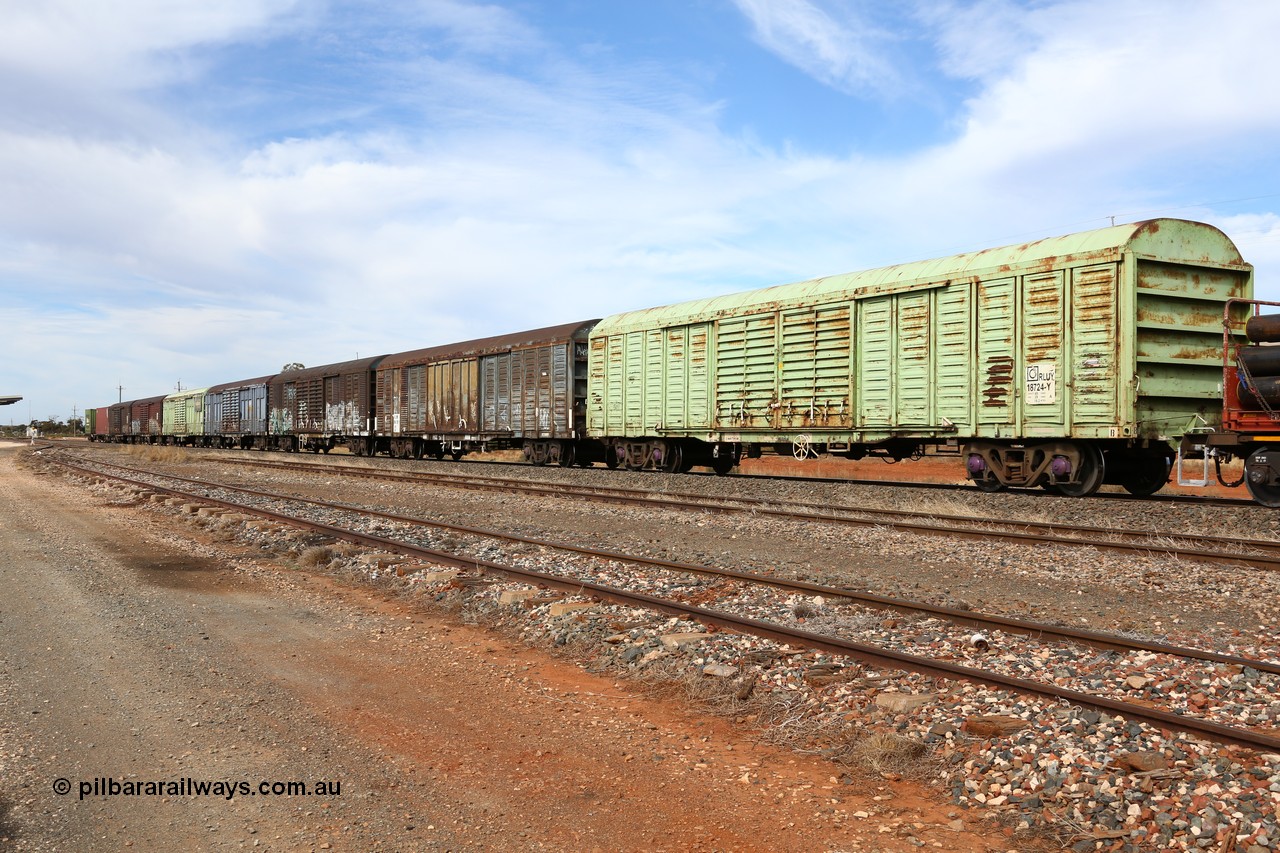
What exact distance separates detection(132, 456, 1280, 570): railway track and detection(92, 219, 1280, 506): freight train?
1.93m

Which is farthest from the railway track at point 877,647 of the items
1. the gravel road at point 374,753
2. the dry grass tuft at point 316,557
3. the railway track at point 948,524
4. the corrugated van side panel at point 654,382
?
the corrugated van side panel at point 654,382

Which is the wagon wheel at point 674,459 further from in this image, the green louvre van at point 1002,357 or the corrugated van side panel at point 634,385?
the green louvre van at point 1002,357

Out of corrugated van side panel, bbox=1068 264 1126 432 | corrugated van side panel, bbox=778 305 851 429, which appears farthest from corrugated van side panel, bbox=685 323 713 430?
corrugated van side panel, bbox=1068 264 1126 432

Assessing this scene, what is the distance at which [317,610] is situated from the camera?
7.59 metres

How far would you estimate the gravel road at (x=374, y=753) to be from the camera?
355cm

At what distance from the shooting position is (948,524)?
39.5 ft

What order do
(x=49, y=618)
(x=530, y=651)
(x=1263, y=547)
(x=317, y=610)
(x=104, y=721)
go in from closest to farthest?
(x=104, y=721), (x=530, y=651), (x=49, y=618), (x=317, y=610), (x=1263, y=547)

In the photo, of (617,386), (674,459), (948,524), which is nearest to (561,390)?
(617,386)

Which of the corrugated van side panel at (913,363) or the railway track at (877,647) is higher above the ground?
the corrugated van side panel at (913,363)

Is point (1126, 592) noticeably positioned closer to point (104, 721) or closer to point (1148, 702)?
point (1148, 702)

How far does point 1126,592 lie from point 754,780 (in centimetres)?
538

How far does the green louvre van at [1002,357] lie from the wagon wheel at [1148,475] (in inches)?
1.1

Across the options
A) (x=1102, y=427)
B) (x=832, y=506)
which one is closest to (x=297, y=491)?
(x=832, y=506)

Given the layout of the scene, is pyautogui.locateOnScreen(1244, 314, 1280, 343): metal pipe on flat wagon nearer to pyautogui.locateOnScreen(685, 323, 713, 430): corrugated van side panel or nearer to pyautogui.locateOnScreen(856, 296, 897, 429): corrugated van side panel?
pyautogui.locateOnScreen(856, 296, 897, 429): corrugated van side panel
